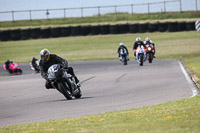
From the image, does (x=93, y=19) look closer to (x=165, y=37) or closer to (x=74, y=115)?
(x=165, y=37)

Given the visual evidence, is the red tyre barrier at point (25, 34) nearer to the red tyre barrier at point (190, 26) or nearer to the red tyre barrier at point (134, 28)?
the red tyre barrier at point (134, 28)

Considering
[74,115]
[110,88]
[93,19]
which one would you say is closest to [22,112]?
[74,115]

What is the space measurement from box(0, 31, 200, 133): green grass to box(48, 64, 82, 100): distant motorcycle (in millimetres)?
3139

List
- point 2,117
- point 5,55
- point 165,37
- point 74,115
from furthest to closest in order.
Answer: point 165,37
point 5,55
point 2,117
point 74,115

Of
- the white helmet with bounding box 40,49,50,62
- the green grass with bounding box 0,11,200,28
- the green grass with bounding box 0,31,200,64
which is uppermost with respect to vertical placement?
the green grass with bounding box 0,11,200,28

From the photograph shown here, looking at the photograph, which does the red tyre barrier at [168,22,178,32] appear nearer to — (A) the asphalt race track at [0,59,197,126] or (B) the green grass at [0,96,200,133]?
(A) the asphalt race track at [0,59,197,126]

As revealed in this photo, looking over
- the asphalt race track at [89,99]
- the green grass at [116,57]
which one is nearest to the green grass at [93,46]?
the green grass at [116,57]

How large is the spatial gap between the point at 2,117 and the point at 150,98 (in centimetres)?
365

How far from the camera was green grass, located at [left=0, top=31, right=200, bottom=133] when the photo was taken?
26.2 feet

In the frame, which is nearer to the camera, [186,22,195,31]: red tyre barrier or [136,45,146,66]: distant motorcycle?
[136,45,146,66]: distant motorcycle

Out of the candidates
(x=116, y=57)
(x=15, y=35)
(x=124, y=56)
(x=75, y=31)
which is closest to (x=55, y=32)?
(x=75, y=31)

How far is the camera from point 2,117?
11.1 meters

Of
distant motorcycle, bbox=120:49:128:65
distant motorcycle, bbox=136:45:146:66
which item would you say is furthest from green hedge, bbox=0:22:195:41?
distant motorcycle, bbox=136:45:146:66

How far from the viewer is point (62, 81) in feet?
→ 44.1
